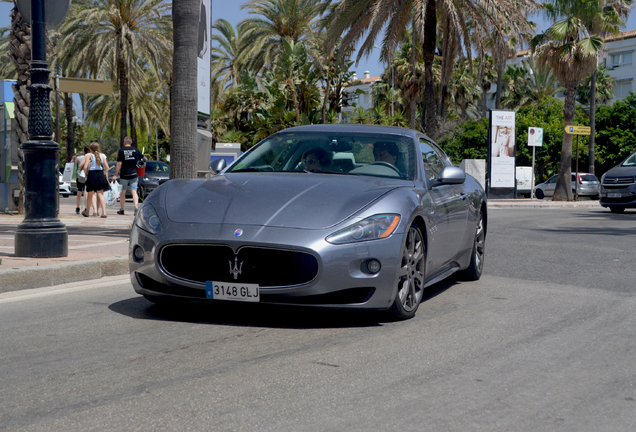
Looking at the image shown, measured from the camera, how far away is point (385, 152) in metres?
6.21

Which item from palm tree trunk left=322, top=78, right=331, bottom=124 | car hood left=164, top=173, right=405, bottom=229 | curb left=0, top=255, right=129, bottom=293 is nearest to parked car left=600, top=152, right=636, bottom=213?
palm tree trunk left=322, top=78, right=331, bottom=124

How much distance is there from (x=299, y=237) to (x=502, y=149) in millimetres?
29668

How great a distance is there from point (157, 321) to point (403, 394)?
2240mm

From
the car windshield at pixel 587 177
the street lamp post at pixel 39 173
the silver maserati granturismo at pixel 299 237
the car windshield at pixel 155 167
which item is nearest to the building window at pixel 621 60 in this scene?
the car windshield at pixel 587 177

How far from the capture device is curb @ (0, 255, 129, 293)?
258 inches

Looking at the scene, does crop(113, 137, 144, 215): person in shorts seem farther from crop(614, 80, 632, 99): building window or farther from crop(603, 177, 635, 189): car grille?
crop(614, 80, 632, 99): building window

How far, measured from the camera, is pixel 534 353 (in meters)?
4.48

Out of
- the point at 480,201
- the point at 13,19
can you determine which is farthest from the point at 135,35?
the point at 480,201

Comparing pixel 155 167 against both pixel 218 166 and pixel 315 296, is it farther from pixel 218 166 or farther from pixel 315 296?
pixel 315 296

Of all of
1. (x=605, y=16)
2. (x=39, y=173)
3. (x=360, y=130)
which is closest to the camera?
(x=360, y=130)

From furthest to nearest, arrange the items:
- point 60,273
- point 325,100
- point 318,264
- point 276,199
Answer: point 325,100 < point 60,273 < point 276,199 < point 318,264

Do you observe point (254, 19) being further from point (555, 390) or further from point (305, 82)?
point (555, 390)

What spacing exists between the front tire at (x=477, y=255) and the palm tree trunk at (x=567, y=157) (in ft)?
84.4

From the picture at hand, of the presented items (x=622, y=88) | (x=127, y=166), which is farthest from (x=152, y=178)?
(x=622, y=88)
